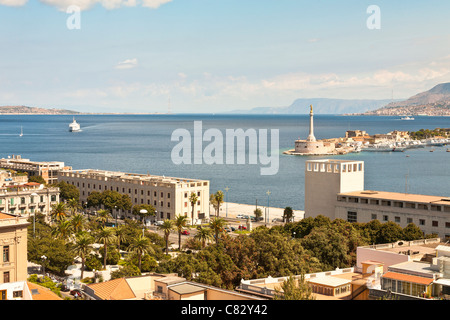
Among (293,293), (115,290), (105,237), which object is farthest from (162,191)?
(293,293)

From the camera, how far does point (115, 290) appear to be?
2345 centimetres

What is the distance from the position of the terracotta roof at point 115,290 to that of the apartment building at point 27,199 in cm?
3796

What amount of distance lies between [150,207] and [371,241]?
1235 inches

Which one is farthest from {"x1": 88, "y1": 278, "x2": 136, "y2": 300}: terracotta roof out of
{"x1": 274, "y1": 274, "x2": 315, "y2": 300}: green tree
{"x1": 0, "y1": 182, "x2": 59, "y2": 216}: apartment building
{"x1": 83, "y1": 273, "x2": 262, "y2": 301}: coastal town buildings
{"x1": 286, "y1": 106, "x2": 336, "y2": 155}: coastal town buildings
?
{"x1": 286, "y1": 106, "x2": 336, "y2": 155}: coastal town buildings

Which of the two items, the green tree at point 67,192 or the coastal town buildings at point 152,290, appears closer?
the coastal town buildings at point 152,290

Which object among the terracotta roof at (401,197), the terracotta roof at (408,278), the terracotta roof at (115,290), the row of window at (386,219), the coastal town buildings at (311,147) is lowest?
the row of window at (386,219)

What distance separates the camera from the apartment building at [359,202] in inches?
2124

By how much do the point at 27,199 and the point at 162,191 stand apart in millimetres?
16067

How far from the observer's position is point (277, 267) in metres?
32.2

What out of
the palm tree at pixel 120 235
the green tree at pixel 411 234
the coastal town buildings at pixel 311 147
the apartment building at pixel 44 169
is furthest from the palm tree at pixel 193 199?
the coastal town buildings at pixel 311 147

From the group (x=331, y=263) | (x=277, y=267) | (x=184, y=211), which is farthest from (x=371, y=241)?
(x=184, y=211)

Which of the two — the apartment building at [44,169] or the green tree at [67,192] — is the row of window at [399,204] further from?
the apartment building at [44,169]

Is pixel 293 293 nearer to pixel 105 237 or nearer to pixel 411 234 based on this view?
pixel 105 237

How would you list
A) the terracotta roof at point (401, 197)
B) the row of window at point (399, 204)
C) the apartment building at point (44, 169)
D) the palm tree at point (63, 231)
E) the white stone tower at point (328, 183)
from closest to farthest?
the palm tree at point (63, 231)
the row of window at point (399, 204)
the terracotta roof at point (401, 197)
the white stone tower at point (328, 183)
the apartment building at point (44, 169)
